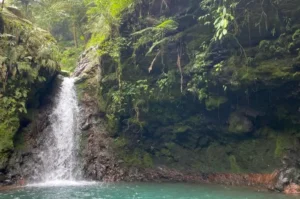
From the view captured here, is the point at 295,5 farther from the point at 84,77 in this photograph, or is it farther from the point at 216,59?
the point at 84,77

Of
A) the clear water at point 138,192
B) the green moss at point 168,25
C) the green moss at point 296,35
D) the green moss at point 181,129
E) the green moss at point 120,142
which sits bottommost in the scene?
the clear water at point 138,192

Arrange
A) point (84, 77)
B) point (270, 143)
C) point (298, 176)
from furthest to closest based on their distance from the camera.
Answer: point (84, 77) → point (270, 143) → point (298, 176)

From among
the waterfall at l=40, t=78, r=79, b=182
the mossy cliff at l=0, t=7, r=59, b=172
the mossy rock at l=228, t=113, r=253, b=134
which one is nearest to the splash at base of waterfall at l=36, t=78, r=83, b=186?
the waterfall at l=40, t=78, r=79, b=182

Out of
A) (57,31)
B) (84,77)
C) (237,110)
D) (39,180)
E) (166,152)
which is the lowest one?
(39,180)

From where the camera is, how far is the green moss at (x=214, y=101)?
14406mm

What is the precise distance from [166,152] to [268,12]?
8.57 m

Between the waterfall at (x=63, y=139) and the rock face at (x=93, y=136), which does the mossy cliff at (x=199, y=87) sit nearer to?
the rock face at (x=93, y=136)

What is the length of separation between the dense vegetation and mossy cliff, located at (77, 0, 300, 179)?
47mm

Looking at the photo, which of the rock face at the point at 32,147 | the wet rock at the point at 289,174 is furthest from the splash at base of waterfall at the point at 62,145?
the wet rock at the point at 289,174

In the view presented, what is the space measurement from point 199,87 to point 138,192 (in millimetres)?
5964

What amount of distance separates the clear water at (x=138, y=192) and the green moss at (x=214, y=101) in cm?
383

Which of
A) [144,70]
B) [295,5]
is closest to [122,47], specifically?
[144,70]

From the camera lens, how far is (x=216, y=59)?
553 inches

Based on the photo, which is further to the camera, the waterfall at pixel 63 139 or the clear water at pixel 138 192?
the waterfall at pixel 63 139
